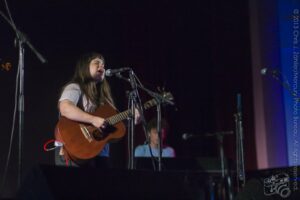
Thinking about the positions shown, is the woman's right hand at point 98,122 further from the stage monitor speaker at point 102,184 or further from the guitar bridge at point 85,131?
the stage monitor speaker at point 102,184

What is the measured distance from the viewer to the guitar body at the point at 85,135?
403 centimetres

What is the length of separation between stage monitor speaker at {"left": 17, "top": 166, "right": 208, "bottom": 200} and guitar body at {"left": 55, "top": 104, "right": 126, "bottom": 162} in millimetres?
1092

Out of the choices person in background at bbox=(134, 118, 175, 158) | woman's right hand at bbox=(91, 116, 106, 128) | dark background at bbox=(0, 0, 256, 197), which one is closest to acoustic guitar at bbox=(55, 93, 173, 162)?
woman's right hand at bbox=(91, 116, 106, 128)

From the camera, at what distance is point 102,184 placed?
9.10 feet

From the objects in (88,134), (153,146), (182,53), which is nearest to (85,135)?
(88,134)

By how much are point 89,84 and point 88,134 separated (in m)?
0.42

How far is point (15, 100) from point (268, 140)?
10.9 ft

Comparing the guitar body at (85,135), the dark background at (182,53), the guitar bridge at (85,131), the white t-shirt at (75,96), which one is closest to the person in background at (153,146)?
the dark background at (182,53)

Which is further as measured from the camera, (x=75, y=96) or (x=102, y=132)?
(x=102, y=132)

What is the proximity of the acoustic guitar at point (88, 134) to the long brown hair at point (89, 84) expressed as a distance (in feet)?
0.30

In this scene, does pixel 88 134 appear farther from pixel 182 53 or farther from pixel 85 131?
pixel 182 53

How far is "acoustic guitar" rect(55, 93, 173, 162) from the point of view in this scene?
4035 mm

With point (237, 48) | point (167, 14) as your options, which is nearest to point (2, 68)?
point (167, 14)

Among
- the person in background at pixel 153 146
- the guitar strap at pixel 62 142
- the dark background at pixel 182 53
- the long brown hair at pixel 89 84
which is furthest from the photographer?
the dark background at pixel 182 53
